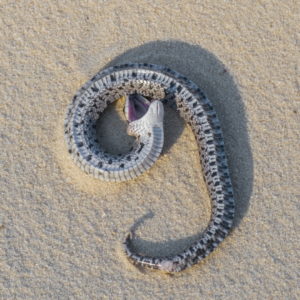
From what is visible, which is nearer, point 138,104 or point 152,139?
point 152,139

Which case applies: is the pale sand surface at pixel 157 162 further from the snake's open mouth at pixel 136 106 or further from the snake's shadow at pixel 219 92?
the snake's open mouth at pixel 136 106

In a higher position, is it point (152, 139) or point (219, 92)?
point (219, 92)

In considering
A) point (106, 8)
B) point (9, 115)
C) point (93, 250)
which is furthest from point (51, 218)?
point (106, 8)

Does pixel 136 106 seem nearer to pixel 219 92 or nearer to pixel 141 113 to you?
pixel 141 113

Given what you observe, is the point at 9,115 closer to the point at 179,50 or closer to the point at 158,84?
the point at 158,84

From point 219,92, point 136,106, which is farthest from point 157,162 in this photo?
point 219,92

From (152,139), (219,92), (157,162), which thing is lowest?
(157,162)

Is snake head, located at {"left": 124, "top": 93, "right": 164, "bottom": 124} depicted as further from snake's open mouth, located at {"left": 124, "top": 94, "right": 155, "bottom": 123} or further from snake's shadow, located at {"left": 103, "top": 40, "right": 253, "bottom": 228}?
snake's shadow, located at {"left": 103, "top": 40, "right": 253, "bottom": 228}
